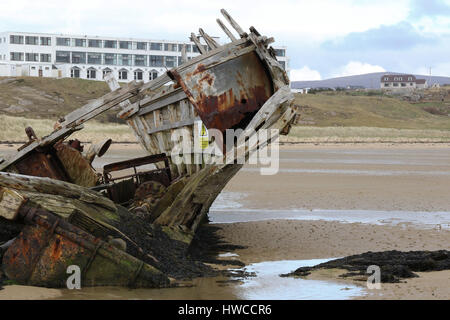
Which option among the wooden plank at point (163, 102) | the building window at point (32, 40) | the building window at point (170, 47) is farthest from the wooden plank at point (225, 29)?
the building window at point (32, 40)

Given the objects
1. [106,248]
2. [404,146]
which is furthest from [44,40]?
[106,248]

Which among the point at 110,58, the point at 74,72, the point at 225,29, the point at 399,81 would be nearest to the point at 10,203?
the point at 225,29

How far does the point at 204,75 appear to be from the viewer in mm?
11492

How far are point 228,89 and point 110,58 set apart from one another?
293ft

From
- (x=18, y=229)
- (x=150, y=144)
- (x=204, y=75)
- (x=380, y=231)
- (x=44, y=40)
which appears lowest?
(x=380, y=231)

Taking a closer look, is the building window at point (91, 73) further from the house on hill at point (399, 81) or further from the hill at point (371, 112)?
the house on hill at point (399, 81)

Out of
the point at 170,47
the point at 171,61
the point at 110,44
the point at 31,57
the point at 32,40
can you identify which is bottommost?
the point at 171,61

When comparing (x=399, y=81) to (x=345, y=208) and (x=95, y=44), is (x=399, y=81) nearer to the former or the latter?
(x=95, y=44)

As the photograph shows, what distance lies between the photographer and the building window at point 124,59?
98188 mm

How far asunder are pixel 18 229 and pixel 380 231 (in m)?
7.56

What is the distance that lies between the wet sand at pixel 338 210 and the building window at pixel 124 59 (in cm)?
6563

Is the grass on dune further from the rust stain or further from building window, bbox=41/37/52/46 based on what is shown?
the rust stain

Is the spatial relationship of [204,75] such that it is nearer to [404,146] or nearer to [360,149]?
[360,149]

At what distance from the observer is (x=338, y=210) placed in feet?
56.1
